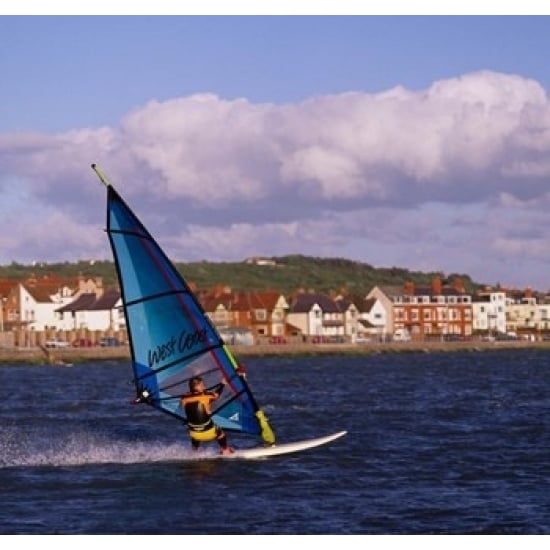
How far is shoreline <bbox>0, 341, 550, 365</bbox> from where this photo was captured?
10962 cm

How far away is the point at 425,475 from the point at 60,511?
6.54m

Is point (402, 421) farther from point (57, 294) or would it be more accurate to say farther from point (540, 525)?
point (57, 294)

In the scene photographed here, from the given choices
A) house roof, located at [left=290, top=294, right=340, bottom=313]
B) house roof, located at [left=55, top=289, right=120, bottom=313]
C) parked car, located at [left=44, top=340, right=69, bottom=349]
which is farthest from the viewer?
house roof, located at [left=290, top=294, right=340, bottom=313]

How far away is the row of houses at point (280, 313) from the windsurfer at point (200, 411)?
10055 centimetres

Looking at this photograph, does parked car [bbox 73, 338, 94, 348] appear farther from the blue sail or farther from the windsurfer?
the windsurfer

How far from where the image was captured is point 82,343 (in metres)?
122

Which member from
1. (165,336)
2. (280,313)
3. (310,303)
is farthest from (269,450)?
(310,303)

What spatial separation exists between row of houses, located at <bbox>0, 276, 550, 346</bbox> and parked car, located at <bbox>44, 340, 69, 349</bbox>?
7.86 feet

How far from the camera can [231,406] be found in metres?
25.3

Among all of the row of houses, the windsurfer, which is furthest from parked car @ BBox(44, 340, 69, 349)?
the windsurfer

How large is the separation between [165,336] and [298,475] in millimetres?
3399

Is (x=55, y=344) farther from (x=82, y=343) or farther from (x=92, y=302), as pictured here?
(x=92, y=302)

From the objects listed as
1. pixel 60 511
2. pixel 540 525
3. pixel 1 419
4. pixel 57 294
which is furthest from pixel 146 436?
pixel 57 294

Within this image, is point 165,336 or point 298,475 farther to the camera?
point 165,336
